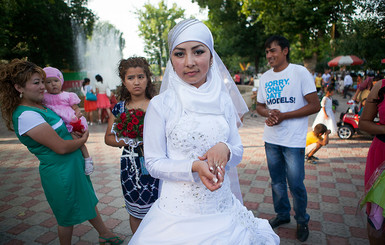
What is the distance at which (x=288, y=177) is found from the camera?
295cm

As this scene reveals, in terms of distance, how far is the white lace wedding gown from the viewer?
1.46 meters

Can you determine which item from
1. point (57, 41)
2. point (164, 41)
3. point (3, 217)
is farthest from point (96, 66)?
point (3, 217)

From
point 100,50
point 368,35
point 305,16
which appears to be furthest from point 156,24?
point 368,35

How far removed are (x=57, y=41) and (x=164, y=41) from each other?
465 inches

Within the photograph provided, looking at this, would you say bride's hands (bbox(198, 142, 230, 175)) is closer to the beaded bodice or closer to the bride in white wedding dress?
the bride in white wedding dress

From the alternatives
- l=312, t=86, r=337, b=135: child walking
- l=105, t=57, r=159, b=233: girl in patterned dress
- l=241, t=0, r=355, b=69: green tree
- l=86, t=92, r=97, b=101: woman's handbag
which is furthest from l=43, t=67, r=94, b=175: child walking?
l=241, t=0, r=355, b=69: green tree

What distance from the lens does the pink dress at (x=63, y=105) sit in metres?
2.79

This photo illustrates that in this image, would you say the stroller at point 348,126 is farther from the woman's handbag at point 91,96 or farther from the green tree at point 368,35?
the green tree at point 368,35

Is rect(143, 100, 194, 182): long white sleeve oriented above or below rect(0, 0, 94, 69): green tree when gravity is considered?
below

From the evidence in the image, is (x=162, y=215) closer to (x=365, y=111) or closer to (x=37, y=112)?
(x=37, y=112)

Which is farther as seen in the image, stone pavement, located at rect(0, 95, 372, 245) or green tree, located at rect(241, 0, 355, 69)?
green tree, located at rect(241, 0, 355, 69)

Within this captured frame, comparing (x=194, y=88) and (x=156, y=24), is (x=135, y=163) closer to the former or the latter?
(x=194, y=88)

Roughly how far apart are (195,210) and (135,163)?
1.17 meters

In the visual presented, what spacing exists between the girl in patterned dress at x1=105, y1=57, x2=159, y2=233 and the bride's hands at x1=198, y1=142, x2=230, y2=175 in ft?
3.97
